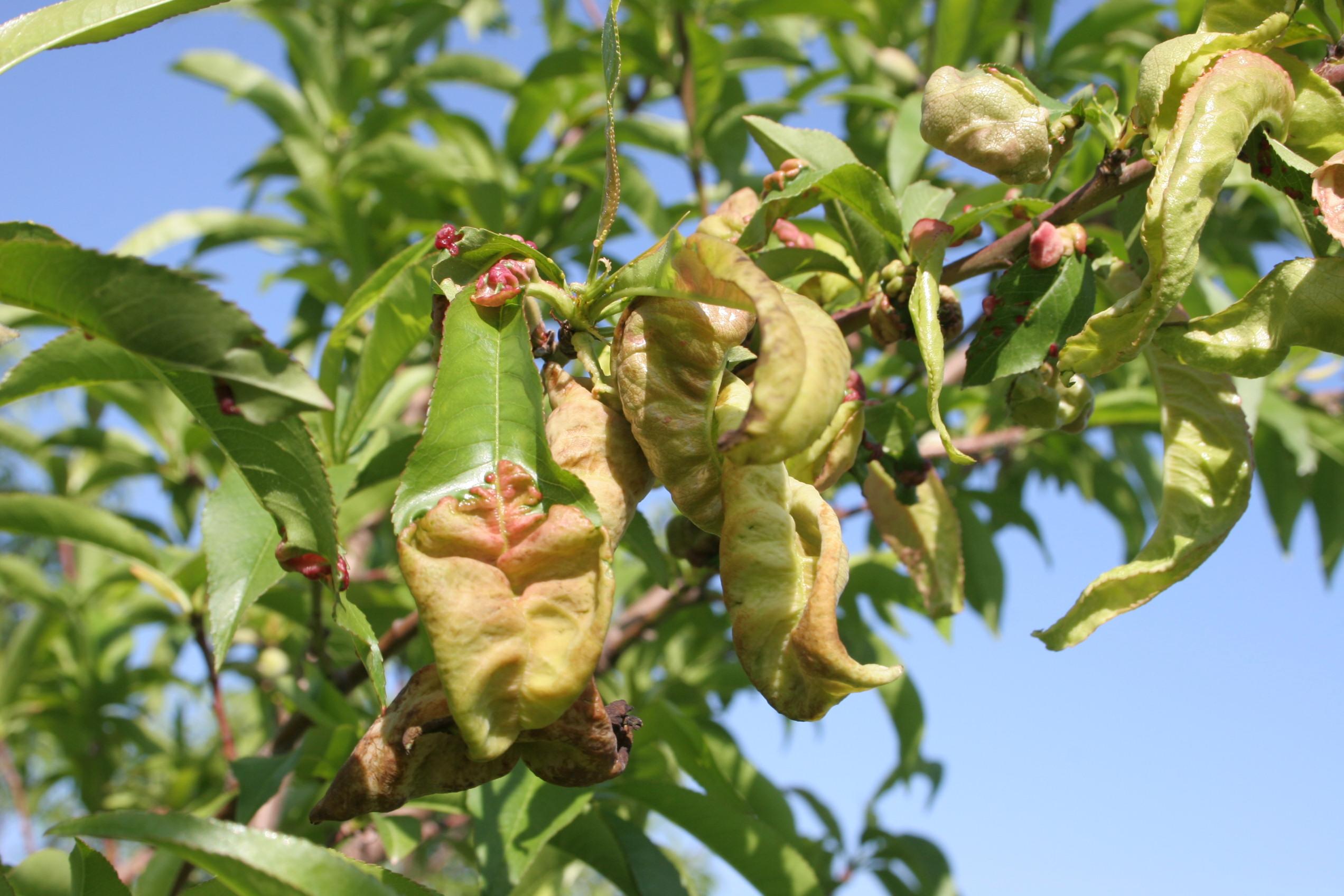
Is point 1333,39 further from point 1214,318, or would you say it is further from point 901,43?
point 901,43

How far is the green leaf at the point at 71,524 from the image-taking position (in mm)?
1670

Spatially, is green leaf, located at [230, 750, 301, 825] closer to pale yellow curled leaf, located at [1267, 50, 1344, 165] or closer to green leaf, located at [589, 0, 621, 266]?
green leaf, located at [589, 0, 621, 266]

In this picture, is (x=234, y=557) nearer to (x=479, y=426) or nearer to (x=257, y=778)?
(x=479, y=426)

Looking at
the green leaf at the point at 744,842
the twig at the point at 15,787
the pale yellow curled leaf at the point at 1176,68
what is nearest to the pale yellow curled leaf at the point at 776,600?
the pale yellow curled leaf at the point at 1176,68

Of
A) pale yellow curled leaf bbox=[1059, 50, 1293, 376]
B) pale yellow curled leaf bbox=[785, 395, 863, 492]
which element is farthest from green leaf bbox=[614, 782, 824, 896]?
pale yellow curled leaf bbox=[1059, 50, 1293, 376]

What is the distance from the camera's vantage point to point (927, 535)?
51.2 inches

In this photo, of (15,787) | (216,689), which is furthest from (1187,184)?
(15,787)

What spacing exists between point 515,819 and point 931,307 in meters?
0.86

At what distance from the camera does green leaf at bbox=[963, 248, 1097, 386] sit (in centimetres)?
104

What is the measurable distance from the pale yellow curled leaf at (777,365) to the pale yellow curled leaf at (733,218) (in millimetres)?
359

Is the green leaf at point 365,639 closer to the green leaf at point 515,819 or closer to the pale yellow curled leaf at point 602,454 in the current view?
the pale yellow curled leaf at point 602,454

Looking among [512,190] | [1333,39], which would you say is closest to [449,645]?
[1333,39]

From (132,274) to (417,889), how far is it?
0.52 meters

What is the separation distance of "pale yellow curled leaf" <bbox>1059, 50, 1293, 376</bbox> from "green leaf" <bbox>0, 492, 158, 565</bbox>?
158 cm
